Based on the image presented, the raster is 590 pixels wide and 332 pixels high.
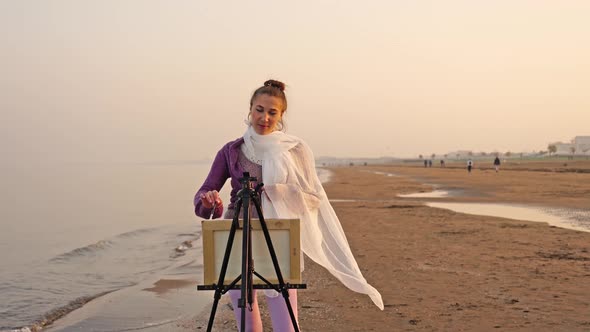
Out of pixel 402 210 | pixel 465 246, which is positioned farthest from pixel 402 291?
pixel 402 210

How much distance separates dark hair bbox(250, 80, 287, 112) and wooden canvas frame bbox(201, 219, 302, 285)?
A: 0.83m

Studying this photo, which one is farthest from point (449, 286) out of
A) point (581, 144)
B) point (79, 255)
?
point (581, 144)

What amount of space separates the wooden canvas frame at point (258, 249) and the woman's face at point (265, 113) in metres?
0.71

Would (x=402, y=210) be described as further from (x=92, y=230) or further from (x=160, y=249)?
(x=92, y=230)

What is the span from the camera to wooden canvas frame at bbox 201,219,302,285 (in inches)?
102

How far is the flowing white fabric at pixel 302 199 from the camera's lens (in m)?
2.99

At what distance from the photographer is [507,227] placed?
13.6 meters

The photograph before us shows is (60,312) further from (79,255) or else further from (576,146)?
(576,146)

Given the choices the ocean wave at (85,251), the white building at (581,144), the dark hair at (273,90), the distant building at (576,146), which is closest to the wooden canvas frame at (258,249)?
the dark hair at (273,90)

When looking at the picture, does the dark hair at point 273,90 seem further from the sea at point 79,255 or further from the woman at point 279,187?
the sea at point 79,255

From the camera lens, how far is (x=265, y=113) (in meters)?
3.13

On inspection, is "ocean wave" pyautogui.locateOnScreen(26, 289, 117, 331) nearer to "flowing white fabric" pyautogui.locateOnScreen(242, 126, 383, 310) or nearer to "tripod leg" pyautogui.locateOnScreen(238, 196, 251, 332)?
"flowing white fabric" pyautogui.locateOnScreen(242, 126, 383, 310)

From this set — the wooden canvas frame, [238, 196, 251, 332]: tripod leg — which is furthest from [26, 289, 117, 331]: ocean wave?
[238, 196, 251, 332]: tripod leg

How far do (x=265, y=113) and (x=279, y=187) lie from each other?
43cm
